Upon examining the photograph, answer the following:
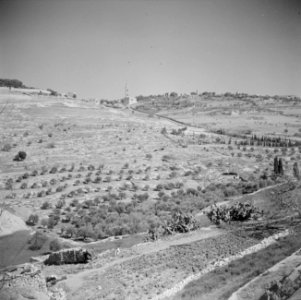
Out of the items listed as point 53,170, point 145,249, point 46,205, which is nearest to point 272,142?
point 53,170

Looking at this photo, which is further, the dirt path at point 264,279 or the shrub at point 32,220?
the shrub at point 32,220

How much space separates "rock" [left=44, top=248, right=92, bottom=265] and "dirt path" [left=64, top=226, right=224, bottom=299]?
94 cm

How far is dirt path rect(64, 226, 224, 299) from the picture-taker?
32.6ft

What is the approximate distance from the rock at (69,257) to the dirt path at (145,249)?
944 millimetres

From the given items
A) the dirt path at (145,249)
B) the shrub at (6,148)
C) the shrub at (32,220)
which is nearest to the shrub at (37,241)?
the shrub at (32,220)

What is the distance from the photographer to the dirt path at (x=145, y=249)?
9945 millimetres

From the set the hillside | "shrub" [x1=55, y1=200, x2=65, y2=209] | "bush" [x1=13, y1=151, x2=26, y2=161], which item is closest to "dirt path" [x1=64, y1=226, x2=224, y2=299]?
the hillside

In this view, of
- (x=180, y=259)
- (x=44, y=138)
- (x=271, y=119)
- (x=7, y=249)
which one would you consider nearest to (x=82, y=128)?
(x=44, y=138)

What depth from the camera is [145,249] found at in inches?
486

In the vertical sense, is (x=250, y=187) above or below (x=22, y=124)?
below

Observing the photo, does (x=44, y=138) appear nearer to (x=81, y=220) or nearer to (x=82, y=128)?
(x=82, y=128)

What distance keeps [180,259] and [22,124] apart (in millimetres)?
30188

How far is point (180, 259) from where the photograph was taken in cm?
1112

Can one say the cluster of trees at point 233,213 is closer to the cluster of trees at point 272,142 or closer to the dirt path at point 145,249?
the dirt path at point 145,249
